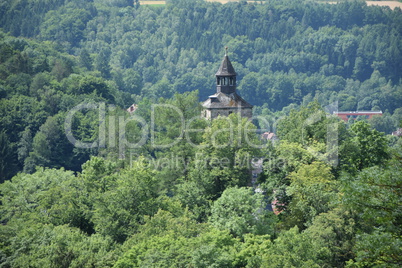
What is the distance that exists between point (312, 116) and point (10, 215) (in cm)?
2287

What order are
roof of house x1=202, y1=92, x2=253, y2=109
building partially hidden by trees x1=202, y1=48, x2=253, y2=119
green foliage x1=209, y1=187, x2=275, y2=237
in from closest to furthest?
green foliage x1=209, y1=187, x2=275, y2=237
building partially hidden by trees x1=202, y1=48, x2=253, y2=119
roof of house x1=202, y1=92, x2=253, y2=109

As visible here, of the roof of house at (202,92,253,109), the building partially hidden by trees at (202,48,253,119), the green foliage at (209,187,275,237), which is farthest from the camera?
the roof of house at (202,92,253,109)

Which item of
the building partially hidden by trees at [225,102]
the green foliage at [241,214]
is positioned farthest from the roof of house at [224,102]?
the green foliage at [241,214]

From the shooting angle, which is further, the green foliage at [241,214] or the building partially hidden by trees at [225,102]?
the building partially hidden by trees at [225,102]

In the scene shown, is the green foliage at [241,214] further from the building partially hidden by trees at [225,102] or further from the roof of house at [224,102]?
the roof of house at [224,102]

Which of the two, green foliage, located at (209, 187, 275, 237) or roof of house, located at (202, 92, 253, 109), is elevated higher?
roof of house, located at (202, 92, 253, 109)

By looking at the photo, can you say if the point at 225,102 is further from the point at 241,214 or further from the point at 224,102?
the point at 241,214

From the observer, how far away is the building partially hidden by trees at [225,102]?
70.9 meters

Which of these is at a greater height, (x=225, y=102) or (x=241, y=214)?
(x=225, y=102)

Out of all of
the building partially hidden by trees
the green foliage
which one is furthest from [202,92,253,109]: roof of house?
the green foliage

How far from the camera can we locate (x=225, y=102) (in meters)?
71.6

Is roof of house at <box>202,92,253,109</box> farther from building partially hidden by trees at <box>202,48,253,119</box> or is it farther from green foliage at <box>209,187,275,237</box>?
green foliage at <box>209,187,275,237</box>

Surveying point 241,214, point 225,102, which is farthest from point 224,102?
point 241,214

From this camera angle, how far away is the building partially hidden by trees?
2793 inches
